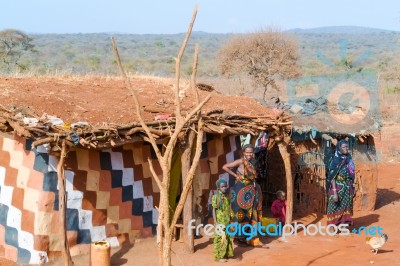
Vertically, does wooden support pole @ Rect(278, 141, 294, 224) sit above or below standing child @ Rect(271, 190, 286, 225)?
above

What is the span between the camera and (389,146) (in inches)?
672

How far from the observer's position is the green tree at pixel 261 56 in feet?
81.1

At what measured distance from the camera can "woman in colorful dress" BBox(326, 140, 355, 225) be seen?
29.9 feet

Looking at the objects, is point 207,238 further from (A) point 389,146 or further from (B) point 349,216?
(A) point 389,146

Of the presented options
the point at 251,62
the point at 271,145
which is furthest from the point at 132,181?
the point at 251,62

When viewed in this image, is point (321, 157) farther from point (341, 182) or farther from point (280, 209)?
point (341, 182)

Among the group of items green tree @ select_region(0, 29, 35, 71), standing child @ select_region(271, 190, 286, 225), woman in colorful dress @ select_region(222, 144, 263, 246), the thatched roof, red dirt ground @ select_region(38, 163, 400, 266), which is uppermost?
green tree @ select_region(0, 29, 35, 71)

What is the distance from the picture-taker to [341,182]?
362 inches

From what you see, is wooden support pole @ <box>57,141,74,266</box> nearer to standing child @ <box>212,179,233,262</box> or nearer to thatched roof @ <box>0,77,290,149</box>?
thatched roof @ <box>0,77,290,149</box>

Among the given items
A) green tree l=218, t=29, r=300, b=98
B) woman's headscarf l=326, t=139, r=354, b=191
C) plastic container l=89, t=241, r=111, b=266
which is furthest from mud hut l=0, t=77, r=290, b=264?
green tree l=218, t=29, r=300, b=98

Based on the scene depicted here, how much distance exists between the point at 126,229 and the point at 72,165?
4.45 feet

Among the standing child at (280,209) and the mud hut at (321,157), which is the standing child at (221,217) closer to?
the standing child at (280,209)

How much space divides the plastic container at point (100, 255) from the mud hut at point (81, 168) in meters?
0.47

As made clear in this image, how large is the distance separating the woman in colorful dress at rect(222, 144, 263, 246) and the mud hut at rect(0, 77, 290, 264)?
1.65 feet
